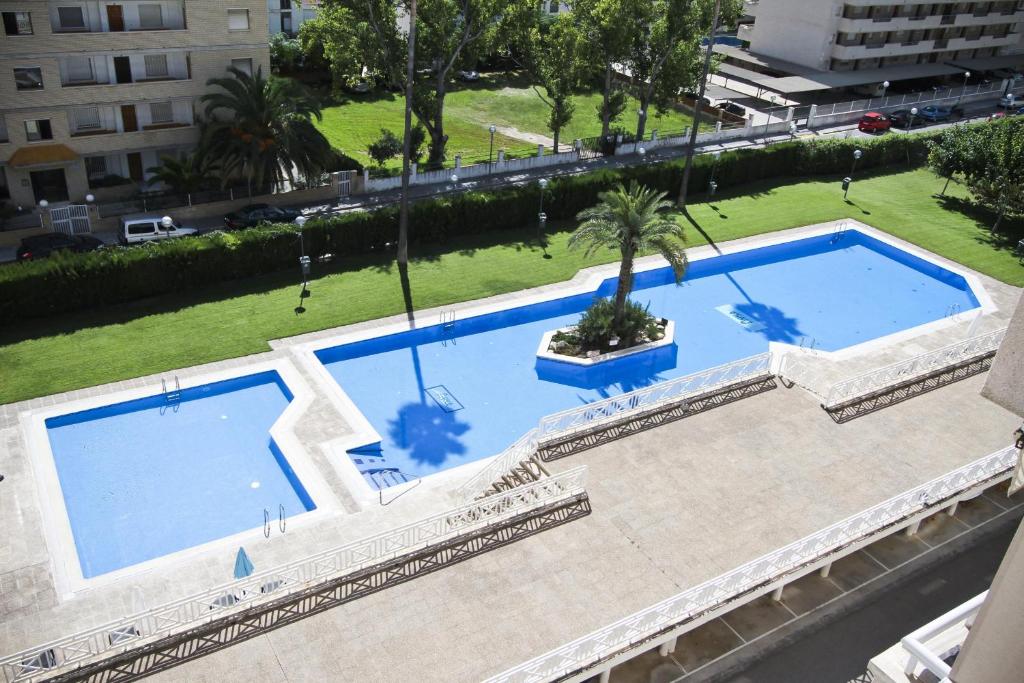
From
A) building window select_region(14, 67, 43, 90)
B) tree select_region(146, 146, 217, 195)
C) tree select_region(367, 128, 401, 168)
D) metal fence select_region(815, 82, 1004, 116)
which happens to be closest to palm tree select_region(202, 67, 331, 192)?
tree select_region(146, 146, 217, 195)

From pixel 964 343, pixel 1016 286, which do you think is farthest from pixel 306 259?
pixel 1016 286

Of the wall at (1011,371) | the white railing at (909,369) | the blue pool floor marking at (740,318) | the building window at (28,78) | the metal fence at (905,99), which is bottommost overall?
the blue pool floor marking at (740,318)

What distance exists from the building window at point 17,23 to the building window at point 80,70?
93.4 inches

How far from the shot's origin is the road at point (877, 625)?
19.2 m

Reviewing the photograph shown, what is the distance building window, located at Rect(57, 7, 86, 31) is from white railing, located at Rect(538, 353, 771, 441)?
27716 mm

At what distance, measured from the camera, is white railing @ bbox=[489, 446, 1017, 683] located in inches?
651

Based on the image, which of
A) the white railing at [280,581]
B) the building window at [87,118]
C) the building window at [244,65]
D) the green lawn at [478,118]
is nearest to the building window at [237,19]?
the building window at [244,65]

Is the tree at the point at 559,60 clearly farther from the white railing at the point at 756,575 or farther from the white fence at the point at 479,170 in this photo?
the white railing at the point at 756,575

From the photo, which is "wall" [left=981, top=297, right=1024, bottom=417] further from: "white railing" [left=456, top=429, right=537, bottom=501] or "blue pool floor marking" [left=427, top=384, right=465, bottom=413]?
"blue pool floor marking" [left=427, top=384, right=465, bottom=413]

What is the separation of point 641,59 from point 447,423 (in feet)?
99.2

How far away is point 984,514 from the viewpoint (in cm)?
2469

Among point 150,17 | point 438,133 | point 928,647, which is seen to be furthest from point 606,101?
point 928,647

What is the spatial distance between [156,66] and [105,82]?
239 centimetres

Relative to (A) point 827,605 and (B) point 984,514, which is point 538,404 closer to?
(A) point 827,605
